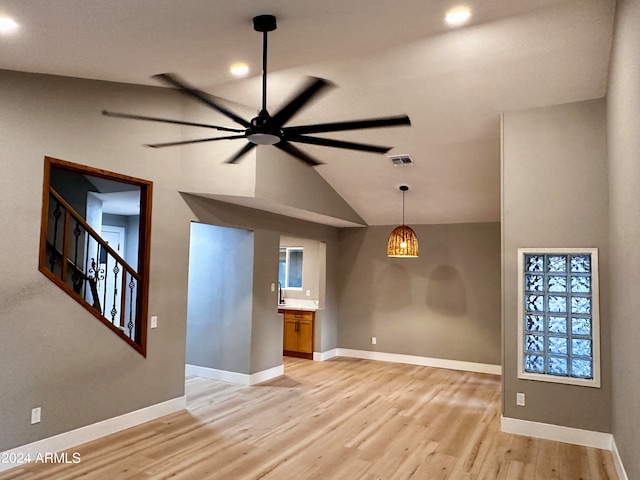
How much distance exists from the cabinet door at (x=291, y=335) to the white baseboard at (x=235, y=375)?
1.40m

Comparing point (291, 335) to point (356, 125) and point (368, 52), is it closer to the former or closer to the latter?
point (368, 52)

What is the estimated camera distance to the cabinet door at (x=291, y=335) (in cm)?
789

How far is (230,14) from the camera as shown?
8.46 ft

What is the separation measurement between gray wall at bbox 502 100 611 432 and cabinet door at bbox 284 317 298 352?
4.25 meters

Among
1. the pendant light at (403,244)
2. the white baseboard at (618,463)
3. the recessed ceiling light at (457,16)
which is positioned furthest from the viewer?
the pendant light at (403,244)

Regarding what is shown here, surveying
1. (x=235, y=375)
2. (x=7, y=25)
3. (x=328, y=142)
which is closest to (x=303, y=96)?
(x=328, y=142)

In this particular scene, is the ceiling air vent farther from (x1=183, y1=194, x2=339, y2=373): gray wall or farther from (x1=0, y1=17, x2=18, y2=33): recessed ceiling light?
(x1=0, y1=17, x2=18, y2=33): recessed ceiling light

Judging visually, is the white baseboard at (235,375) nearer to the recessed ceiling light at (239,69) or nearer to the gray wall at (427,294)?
the gray wall at (427,294)

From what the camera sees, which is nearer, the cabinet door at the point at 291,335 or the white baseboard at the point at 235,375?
the white baseboard at the point at 235,375

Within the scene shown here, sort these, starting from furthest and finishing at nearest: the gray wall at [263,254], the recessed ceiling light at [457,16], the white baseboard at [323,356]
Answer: the white baseboard at [323,356] → the gray wall at [263,254] → the recessed ceiling light at [457,16]

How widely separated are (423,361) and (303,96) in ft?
19.6

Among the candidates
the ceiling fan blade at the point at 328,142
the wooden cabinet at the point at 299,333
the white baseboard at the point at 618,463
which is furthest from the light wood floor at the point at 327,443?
the ceiling fan blade at the point at 328,142

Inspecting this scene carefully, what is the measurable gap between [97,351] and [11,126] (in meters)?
2.03

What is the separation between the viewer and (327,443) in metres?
3.96
